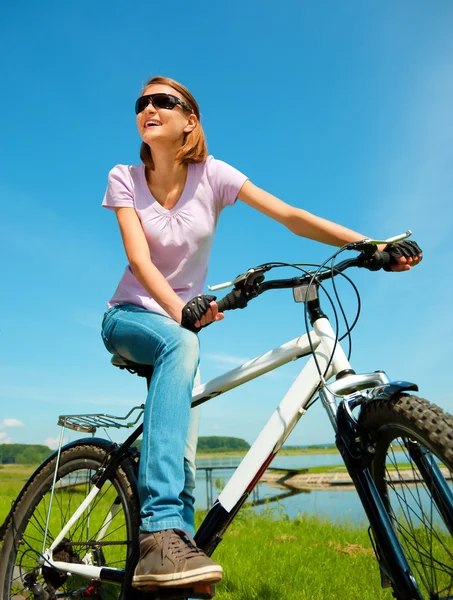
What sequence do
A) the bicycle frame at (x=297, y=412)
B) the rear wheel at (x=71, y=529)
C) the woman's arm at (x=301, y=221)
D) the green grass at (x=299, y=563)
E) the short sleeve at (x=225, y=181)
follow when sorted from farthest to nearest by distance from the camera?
the green grass at (x=299, y=563) → the short sleeve at (x=225, y=181) → the rear wheel at (x=71, y=529) → the woman's arm at (x=301, y=221) → the bicycle frame at (x=297, y=412)

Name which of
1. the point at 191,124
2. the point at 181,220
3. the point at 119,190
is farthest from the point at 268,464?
the point at 191,124

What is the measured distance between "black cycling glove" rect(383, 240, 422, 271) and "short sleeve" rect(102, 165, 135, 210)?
127 centimetres

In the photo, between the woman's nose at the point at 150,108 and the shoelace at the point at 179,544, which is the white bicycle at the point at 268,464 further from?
the woman's nose at the point at 150,108

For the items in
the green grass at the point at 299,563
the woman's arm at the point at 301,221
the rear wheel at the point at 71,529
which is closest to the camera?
the woman's arm at the point at 301,221

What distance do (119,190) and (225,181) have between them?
0.53 metres

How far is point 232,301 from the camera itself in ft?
7.30

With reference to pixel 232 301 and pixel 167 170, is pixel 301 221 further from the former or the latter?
pixel 167 170

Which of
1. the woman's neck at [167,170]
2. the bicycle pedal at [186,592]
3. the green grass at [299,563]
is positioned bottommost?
the green grass at [299,563]

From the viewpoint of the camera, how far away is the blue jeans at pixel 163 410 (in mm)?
2027

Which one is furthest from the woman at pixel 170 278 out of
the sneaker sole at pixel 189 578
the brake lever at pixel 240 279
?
the brake lever at pixel 240 279

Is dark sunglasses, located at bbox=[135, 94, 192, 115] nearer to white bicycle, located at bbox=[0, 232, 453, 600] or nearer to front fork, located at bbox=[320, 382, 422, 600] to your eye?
white bicycle, located at bbox=[0, 232, 453, 600]

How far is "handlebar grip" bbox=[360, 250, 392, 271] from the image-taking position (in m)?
2.18

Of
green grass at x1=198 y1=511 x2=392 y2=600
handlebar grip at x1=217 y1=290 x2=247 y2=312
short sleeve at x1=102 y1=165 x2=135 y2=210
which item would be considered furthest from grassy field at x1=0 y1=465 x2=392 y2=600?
short sleeve at x1=102 y1=165 x2=135 y2=210

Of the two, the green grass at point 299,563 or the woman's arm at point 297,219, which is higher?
the woman's arm at point 297,219
